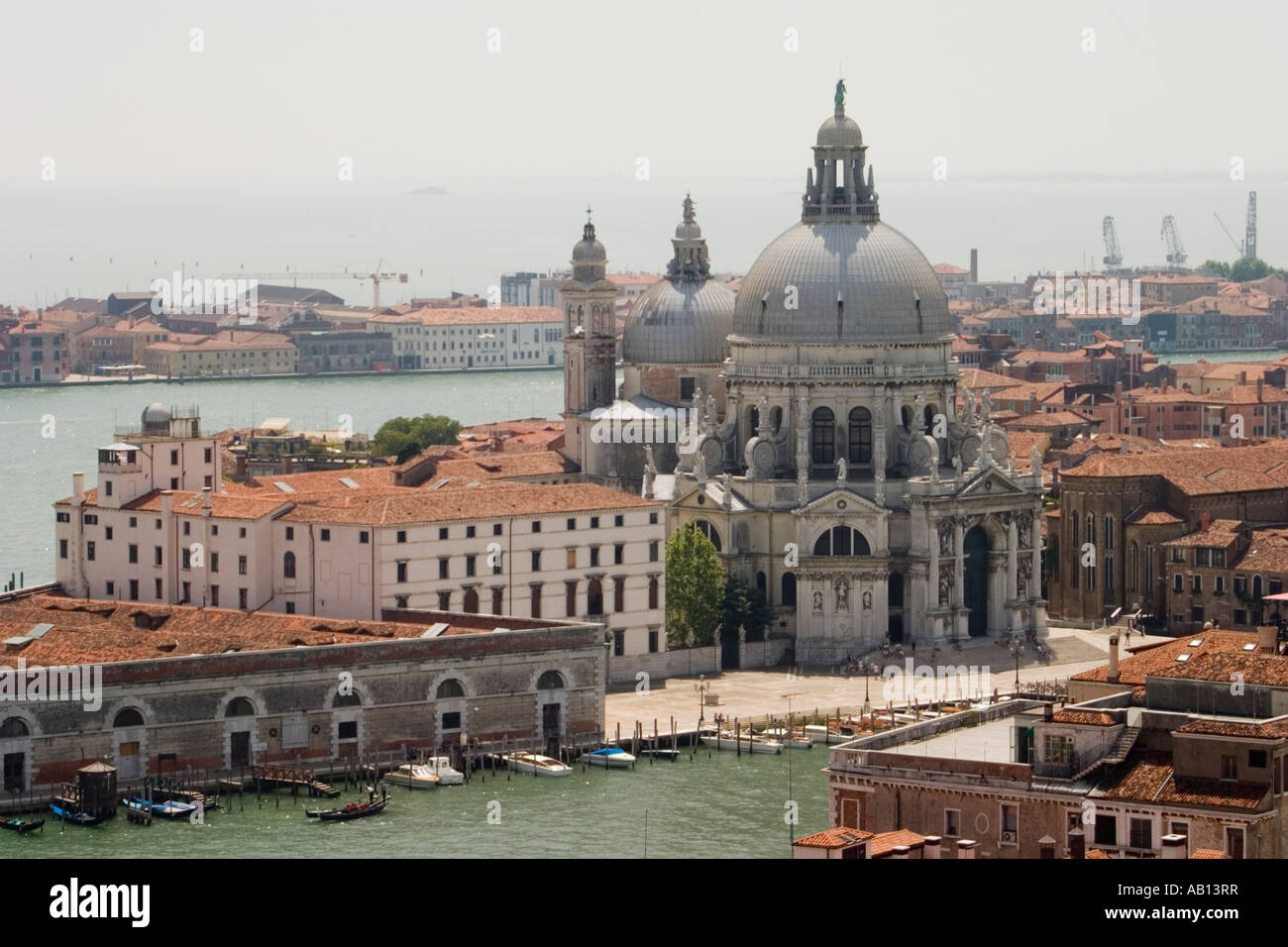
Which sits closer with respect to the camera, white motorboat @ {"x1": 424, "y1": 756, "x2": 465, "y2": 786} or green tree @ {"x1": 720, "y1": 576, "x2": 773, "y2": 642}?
white motorboat @ {"x1": 424, "y1": 756, "x2": 465, "y2": 786}

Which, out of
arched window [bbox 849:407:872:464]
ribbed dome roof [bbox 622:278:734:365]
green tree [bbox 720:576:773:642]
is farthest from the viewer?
ribbed dome roof [bbox 622:278:734:365]

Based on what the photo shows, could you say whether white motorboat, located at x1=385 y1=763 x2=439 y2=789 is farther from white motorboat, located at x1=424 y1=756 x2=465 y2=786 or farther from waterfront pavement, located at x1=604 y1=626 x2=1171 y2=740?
waterfront pavement, located at x1=604 y1=626 x2=1171 y2=740

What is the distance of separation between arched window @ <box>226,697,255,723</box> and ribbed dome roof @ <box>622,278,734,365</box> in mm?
24055

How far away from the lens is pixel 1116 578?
193 ft

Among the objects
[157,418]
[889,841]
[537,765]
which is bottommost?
[537,765]

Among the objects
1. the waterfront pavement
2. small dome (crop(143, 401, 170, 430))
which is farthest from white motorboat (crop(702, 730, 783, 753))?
small dome (crop(143, 401, 170, 430))

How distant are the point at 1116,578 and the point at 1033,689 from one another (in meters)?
12.5

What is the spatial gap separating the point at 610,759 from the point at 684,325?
22.0 m

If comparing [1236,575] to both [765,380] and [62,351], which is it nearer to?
[765,380]

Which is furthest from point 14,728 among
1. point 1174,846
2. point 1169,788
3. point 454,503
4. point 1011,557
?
point 1011,557

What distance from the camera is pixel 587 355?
63625 mm

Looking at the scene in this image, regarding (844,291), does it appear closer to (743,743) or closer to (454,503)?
(454,503)

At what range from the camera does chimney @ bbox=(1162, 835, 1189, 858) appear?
23594 millimetres
